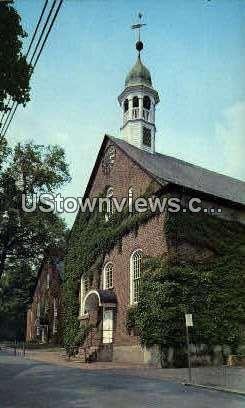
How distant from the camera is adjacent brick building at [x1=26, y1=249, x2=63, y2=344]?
42.5 meters

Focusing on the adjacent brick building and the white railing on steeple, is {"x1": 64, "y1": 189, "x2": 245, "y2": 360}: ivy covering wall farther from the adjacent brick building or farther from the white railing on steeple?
the adjacent brick building

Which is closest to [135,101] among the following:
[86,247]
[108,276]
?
→ [86,247]

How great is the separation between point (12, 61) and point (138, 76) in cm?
2185

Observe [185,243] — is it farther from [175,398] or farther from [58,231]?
[58,231]

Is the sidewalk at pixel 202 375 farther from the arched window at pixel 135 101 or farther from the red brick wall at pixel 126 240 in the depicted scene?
the arched window at pixel 135 101

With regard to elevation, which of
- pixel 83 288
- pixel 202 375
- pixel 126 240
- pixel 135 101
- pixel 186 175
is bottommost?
pixel 202 375

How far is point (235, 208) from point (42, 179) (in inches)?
780

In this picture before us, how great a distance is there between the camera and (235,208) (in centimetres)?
2619

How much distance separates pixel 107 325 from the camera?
26.4 meters

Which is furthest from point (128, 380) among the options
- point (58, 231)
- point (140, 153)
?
point (58, 231)

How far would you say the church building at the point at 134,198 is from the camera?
77.2 feet

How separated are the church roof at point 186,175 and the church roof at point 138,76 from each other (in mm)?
5509

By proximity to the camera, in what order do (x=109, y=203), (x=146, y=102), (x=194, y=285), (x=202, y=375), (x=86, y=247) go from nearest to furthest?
(x=202, y=375)
(x=194, y=285)
(x=109, y=203)
(x=86, y=247)
(x=146, y=102)

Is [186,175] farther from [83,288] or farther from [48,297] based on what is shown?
[48,297]
